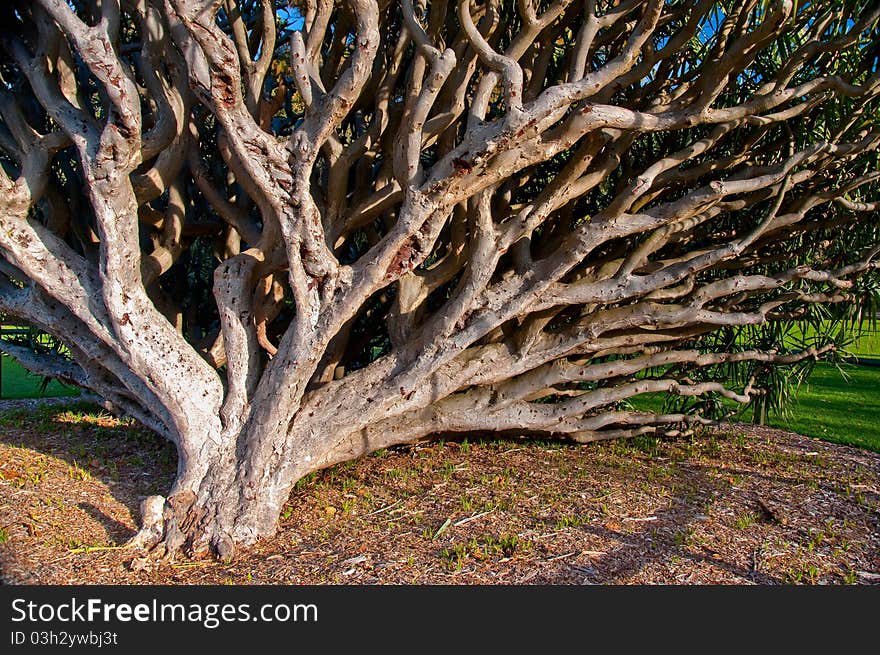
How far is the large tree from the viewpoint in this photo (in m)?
4.41

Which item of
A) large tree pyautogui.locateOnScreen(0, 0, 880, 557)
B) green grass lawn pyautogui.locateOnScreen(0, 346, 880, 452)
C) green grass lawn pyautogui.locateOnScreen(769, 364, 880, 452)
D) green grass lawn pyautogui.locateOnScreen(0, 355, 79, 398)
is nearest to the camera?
large tree pyautogui.locateOnScreen(0, 0, 880, 557)

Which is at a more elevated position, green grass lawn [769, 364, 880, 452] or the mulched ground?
green grass lawn [769, 364, 880, 452]

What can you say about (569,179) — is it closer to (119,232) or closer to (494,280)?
(494,280)

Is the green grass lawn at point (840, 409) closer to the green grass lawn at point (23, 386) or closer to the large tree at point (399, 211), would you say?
the large tree at point (399, 211)

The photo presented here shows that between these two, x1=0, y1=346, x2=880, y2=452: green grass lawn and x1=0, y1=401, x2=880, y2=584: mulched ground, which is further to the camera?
x1=0, y1=346, x2=880, y2=452: green grass lawn

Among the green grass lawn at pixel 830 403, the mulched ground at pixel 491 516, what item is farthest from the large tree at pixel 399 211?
the green grass lawn at pixel 830 403

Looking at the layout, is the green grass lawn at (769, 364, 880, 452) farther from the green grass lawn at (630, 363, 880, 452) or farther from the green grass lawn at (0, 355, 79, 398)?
the green grass lawn at (0, 355, 79, 398)

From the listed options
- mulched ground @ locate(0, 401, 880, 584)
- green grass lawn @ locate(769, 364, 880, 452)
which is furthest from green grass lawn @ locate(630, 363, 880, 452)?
mulched ground @ locate(0, 401, 880, 584)

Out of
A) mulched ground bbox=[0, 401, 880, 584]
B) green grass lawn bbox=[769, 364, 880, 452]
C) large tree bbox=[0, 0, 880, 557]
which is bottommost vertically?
mulched ground bbox=[0, 401, 880, 584]

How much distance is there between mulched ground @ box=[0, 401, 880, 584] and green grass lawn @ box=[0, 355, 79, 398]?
481 centimetres

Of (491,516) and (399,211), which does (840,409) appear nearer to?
(491,516)

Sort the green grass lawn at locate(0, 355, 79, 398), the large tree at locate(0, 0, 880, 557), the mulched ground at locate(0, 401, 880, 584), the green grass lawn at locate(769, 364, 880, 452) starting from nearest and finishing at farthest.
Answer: the mulched ground at locate(0, 401, 880, 584)
the large tree at locate(0, 0, 880, 557)
the green grass lawn at locate(769, 364, 880, 452)
the green grass lawn at locate(0, 355, 79, 398)

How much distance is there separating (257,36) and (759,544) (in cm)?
514

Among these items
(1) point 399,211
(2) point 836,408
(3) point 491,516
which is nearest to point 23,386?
(1) point 399,211
